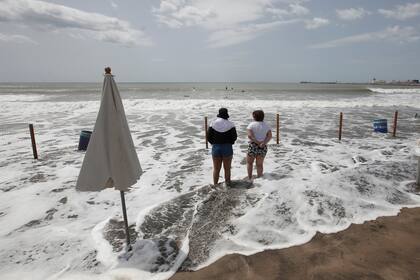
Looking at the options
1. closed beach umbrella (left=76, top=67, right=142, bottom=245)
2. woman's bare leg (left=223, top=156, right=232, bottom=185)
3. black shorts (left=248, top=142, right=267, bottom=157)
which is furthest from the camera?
black shorts (left=248, top=142, right=267, bottom=157)

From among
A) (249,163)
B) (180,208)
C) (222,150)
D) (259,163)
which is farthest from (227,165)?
(180,208)

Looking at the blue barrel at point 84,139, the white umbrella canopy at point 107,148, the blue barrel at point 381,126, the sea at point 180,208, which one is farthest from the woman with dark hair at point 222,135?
the blue barrel at point 381,126

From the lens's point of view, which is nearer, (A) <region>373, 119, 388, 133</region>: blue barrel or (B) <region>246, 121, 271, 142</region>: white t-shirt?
(B) <region>246, 121, 271, 142</region>: white t-shirt

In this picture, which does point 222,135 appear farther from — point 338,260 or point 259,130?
point 338,260

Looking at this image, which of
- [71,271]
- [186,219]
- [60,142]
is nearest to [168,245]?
[186,219]

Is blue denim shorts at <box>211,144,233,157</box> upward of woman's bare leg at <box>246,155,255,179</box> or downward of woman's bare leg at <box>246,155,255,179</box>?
upward

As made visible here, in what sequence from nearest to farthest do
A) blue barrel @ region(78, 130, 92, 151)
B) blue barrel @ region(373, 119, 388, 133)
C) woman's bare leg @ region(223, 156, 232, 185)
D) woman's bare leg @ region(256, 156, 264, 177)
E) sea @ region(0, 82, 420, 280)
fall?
sea @ region(0, 82, 420, 280) → woman's bare leg @ region(223, 156, 232, 185) → woman's bare leg @ region(256, 156, 264, 177) → blue barrel @ region(78, 130, 92, 151) → blue barrel @ region(373, 119, 388, 133)

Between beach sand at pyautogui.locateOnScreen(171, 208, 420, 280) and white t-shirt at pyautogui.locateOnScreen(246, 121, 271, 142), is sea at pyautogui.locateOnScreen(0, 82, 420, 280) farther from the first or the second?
white t-shirt at pyautogui.locateOnScreen(246, 121, 271, 142)

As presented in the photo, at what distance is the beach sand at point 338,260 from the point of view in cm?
365

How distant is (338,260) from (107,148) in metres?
3.66

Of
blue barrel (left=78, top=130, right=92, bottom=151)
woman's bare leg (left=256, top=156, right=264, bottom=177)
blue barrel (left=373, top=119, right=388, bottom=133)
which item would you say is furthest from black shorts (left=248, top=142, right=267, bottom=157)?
blue barrel (left=373, top=119, right=388, bottom=133)

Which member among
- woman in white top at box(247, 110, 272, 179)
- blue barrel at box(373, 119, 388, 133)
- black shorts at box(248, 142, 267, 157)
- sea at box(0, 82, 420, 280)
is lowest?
sea at box(0, 82, 420, 280)

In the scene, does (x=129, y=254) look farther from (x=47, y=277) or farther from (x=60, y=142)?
(x=60, y=142)

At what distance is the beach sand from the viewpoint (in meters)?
3.65
